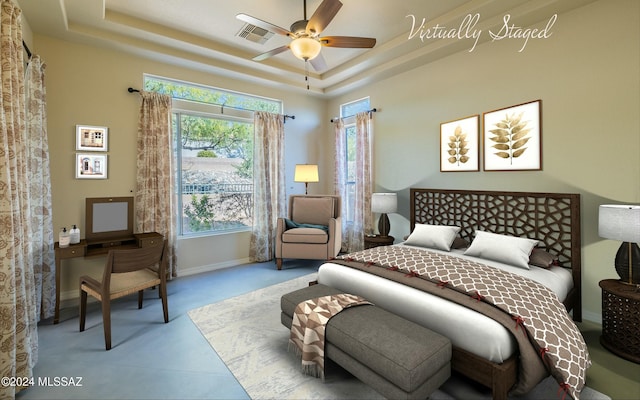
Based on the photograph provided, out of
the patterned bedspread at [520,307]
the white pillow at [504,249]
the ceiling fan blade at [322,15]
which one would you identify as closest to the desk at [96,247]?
the patterned bedspread at [520,307]

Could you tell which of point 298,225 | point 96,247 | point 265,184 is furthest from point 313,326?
point 265,184

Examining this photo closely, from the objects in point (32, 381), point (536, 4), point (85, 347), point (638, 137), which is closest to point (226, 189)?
point (85, 347)

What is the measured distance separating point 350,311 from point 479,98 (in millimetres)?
3025

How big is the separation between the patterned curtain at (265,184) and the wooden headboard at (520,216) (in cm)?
238

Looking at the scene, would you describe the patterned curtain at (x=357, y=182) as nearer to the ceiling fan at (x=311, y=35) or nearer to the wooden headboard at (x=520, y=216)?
the wooden headboard at (x=520, y=216)

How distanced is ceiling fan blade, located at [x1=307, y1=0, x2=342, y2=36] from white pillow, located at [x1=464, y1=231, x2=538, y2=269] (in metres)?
2.53

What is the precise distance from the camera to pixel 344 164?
5.28 m

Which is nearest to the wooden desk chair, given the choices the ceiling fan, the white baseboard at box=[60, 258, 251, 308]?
the white baseboard at box=[60, 258, 251, 308]

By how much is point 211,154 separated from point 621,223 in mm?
4622

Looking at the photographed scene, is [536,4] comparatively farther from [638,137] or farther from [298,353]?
[298,353]

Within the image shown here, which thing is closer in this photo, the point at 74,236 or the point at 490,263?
the point at 490,263

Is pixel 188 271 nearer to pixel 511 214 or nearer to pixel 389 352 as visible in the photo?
pixel 389 352

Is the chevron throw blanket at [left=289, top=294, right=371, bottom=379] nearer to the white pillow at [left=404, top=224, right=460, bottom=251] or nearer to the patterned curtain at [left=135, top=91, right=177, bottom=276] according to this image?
the white pillow at [left=404, top=224, right=460, bottom=251]

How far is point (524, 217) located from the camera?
3076 mm
